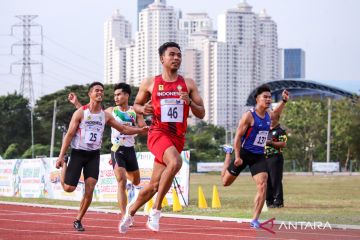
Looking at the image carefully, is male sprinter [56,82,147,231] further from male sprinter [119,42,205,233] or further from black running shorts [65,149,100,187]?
male sprinter [119,42,205,233]

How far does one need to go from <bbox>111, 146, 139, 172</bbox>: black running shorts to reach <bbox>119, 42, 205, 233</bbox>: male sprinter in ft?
12.7

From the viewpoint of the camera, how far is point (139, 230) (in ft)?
Answer: 49.0

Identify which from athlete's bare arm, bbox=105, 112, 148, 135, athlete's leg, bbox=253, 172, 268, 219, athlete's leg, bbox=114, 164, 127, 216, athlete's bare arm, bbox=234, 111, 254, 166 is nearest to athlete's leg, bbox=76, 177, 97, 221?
athlete's bare arm, bbox=105, 112, 148, 135

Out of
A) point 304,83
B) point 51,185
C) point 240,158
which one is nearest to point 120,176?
point 240,158

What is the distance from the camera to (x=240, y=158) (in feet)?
50.1

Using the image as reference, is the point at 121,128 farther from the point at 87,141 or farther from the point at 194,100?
the point at 194,100

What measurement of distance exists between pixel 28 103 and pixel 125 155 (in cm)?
8887

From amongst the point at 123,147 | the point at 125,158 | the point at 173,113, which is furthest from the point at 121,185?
the point at 173,113

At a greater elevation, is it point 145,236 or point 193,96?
point 193,96

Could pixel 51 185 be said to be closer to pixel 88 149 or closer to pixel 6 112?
pixel 88 149

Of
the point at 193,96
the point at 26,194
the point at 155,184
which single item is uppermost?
the point at 193,96

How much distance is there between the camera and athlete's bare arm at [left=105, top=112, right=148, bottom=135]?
1401 centimetres

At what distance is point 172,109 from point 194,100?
361mm

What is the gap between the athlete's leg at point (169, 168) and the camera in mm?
12156
